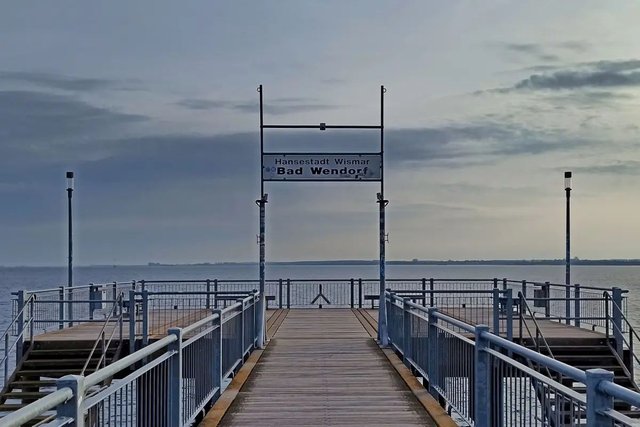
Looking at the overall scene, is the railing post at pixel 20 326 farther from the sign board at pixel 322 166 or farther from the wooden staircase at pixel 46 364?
Result: the sign board at pixel 322 166

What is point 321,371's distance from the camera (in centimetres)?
1395

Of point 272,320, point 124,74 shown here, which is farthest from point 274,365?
point 124,74

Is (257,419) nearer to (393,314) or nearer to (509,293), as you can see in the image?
(393,314)

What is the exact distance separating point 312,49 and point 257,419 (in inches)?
729

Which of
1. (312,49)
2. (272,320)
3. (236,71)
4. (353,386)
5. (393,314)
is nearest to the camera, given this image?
(353,386)

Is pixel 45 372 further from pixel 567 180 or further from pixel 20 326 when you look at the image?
pixel 567 180

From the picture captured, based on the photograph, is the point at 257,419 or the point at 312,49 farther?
the point at 312,49

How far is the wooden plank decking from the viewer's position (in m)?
10.1

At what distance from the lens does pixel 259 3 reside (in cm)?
2114

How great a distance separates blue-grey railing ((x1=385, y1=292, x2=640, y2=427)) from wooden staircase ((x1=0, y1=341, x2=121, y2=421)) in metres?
6.94

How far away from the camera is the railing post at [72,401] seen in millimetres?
4801

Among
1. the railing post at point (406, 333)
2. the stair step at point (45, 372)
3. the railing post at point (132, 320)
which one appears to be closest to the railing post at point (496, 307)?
the railing post at point (406, 333)

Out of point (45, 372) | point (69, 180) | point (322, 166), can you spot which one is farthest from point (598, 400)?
point (69, 180)

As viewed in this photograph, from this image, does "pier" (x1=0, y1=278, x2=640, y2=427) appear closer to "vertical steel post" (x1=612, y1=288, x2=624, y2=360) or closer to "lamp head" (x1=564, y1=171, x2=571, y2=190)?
"vertical steel post" (x1=612, y1=288, x2=624, y2=360)
